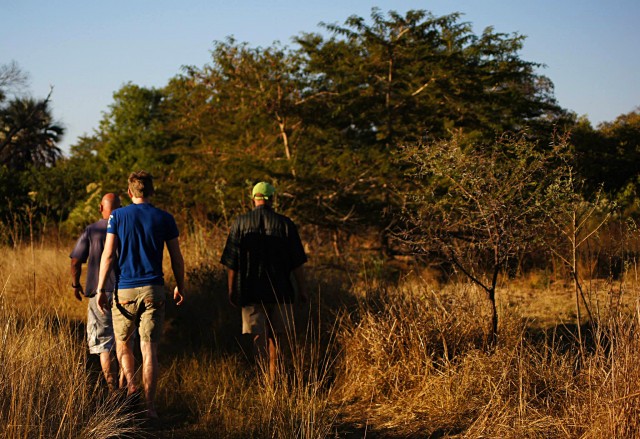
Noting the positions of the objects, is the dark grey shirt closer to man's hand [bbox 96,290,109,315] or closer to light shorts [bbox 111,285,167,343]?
light shorts [bbox 111,285,167,343]

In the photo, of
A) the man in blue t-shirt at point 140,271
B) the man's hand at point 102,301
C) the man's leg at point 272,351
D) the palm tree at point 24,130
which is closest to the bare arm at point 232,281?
the man's leg at point 272,351

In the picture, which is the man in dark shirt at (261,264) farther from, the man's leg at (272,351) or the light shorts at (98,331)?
the light shorts at (98,331)

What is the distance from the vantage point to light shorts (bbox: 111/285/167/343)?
5.96 m

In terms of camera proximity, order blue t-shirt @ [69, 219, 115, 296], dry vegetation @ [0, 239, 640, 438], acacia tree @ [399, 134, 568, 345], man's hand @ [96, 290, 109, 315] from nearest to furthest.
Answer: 1. dry vegetation @ [0, 239, 640, 438]
2. man's hand @ [96, 290, 109, 315]
3. acacia tree @ [399, 134, 568, 345]
4. blue t-shirt @ [69, 219, 115, 296]

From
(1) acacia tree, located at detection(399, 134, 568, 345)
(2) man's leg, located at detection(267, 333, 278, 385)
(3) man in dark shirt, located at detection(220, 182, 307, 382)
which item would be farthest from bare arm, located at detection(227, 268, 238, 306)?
(1) acacia tree, located at detection(399, 134, 568, 345)

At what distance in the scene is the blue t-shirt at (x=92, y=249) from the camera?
6699 mm

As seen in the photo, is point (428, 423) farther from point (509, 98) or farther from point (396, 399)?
point (509, 98)

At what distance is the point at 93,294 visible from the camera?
662cm

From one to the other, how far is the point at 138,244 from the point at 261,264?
4.30ft

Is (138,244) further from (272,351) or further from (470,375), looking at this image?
(470,375)

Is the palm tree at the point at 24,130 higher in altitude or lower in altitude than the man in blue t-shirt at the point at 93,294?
higher

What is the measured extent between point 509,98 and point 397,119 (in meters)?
2.54

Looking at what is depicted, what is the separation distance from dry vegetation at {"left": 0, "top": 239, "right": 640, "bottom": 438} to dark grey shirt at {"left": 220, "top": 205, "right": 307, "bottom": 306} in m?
0.68

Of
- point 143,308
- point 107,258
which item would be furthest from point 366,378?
point 107,258
